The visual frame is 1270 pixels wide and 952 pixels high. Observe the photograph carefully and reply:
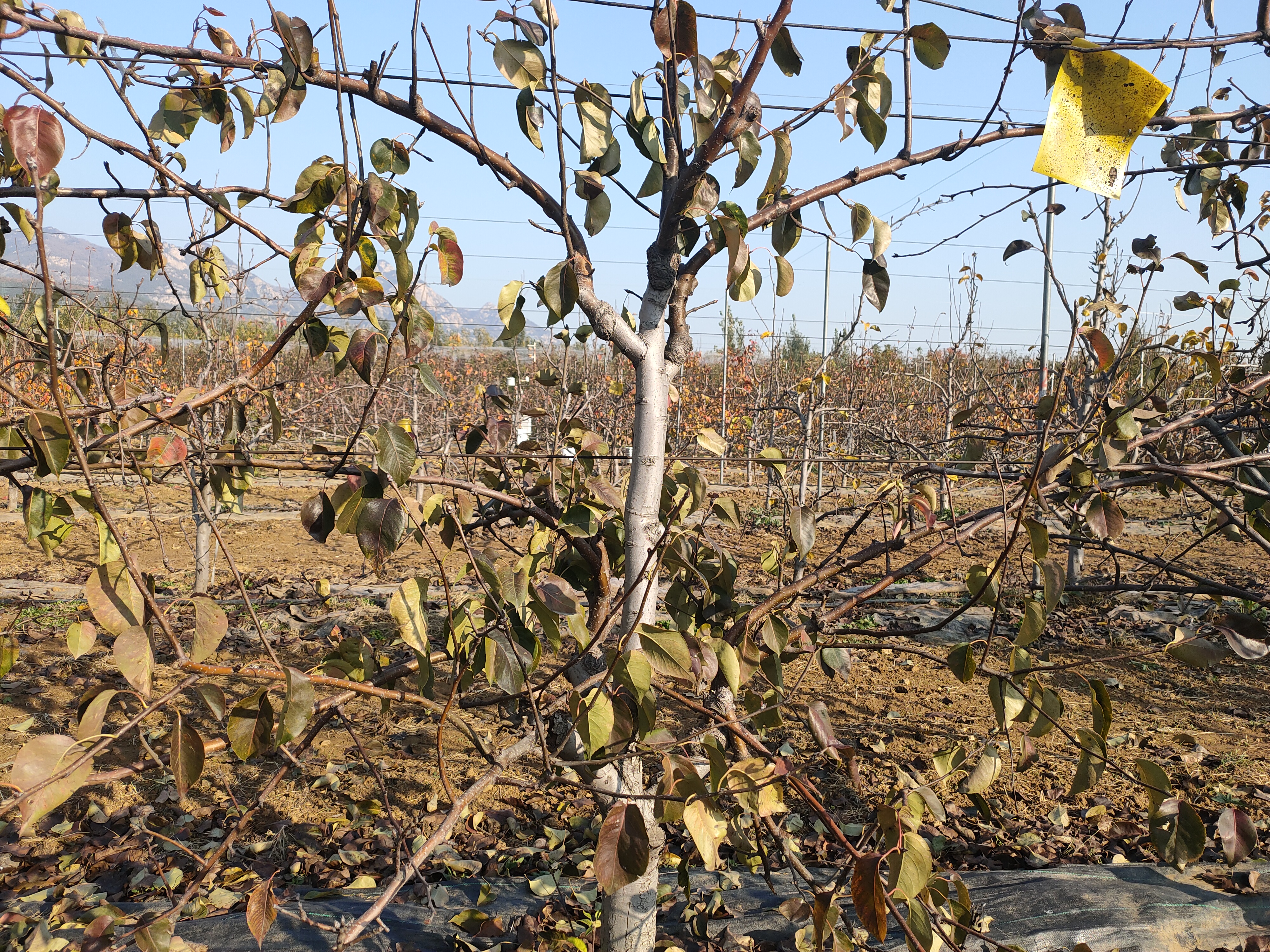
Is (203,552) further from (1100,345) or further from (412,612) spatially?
(1100,345)

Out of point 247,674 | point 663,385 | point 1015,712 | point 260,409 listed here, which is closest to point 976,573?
point 1015,712

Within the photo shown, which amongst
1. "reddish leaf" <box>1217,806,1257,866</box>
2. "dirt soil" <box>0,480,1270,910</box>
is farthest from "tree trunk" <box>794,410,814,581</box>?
"reddish leaf" <box>1217,806,1257,866</box>

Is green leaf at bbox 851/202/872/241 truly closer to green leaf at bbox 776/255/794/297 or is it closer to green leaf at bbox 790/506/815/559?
green leaf at bbox 776/255/794/297

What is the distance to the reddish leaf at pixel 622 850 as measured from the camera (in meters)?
0.91

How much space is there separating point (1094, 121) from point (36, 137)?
1034 mm

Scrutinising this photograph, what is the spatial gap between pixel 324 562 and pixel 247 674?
18.7ft

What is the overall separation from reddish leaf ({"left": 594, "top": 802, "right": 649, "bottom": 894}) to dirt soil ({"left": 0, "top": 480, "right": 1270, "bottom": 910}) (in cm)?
13

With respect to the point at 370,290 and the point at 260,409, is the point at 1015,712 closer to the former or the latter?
the point at 370,290

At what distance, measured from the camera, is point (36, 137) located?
0.81 m

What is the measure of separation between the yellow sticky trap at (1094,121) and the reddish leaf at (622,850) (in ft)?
2.63

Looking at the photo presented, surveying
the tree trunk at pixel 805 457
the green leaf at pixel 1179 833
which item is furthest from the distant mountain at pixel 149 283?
the tree trunk at pixel 805 457

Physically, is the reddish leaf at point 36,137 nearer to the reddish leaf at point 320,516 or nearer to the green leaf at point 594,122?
the reddish leaf at point 320,516

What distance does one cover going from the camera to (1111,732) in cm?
352

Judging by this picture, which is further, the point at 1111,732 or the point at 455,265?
the point at 1111,732
